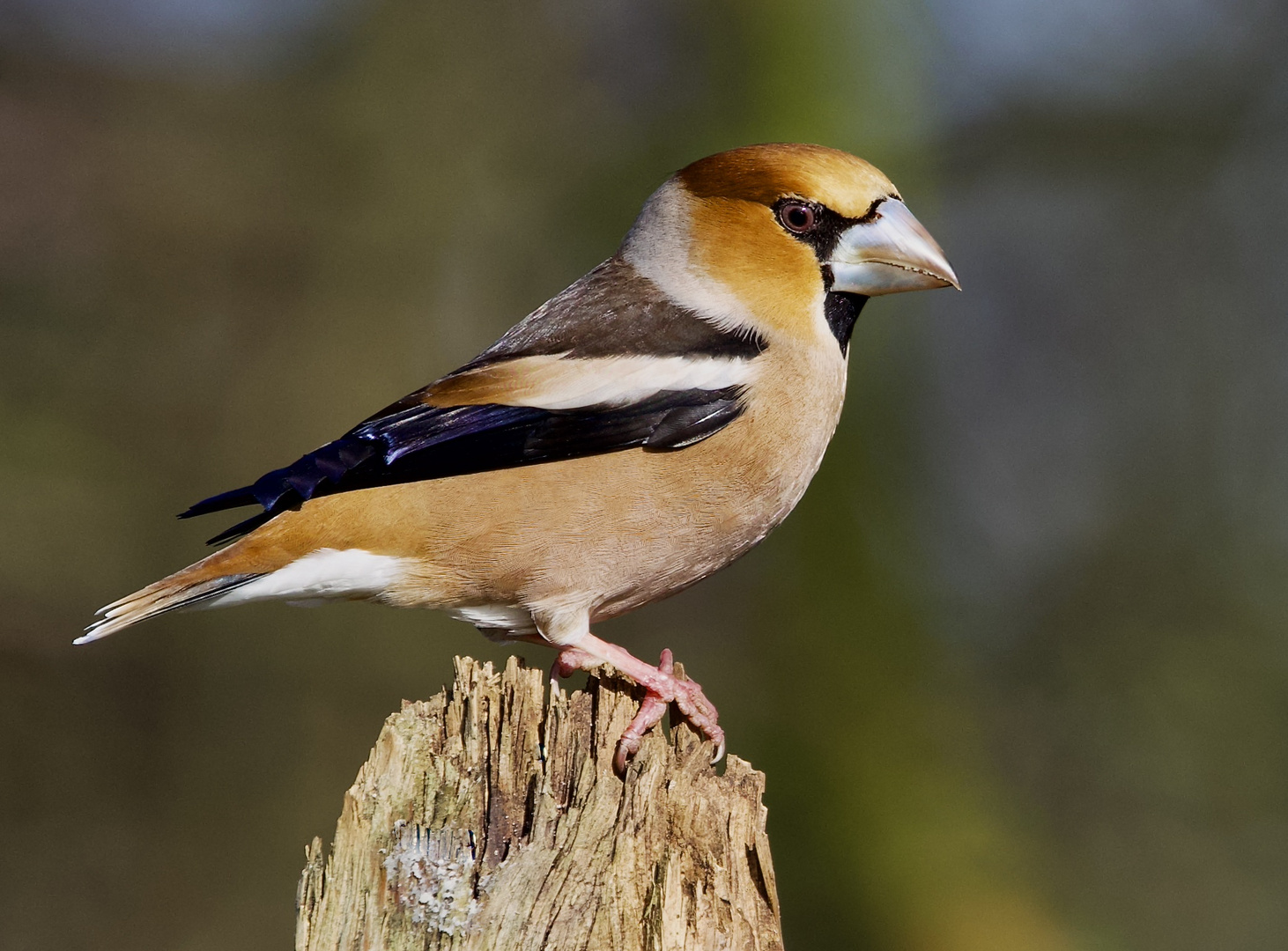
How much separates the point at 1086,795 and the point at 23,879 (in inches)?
264

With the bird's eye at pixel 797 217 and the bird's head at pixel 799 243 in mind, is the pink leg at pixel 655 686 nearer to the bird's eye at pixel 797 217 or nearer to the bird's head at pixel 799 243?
the bird's head at pixel 799 243

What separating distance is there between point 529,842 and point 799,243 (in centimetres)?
197

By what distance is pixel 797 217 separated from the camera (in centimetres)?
357

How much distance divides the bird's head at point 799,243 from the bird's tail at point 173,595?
154 centimetres

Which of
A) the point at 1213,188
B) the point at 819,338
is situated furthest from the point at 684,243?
the point at 1213,188

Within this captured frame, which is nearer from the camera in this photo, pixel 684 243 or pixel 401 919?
pixel 401 919

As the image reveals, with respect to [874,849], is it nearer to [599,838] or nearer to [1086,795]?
[1086,795]

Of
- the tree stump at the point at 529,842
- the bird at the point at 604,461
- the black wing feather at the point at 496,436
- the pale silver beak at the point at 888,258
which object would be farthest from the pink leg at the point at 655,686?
the pale silver beak at the point at 888,258

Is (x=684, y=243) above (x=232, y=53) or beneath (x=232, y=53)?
beneath

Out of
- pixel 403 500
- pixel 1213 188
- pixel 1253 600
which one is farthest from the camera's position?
pixel 1213 188

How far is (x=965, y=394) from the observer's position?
8.77 m

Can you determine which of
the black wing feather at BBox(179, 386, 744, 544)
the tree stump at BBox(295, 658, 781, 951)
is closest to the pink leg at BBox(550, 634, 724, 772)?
the tree stump at BBox(295, 658, 781, 951)

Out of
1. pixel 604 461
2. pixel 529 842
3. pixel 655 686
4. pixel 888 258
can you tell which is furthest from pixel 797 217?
pixel 529 842

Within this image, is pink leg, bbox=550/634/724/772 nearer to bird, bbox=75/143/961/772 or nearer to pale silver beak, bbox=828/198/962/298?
bird, bbox=75/143/961/772
